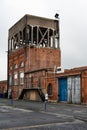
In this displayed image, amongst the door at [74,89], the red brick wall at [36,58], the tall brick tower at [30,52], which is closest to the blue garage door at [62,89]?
the door at [74,89]

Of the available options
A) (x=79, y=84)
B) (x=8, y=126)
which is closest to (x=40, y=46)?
(x=79, y=84)

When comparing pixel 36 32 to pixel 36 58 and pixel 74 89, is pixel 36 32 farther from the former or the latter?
pixel 74 89

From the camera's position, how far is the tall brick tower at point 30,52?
53312mm

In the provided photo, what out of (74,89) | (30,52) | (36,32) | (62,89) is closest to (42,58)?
(30,52)

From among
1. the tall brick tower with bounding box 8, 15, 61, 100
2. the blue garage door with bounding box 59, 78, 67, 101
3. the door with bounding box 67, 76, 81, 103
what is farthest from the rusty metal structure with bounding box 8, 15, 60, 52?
the door with bounding box 67, 76, 81, 103

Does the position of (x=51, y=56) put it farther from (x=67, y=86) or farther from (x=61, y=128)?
(x=61, y=128)

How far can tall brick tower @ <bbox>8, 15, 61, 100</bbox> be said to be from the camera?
53.3m

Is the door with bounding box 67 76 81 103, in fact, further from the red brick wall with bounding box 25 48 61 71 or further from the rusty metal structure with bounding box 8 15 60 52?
the rusty metal structure with bounding box 8 15 60 52

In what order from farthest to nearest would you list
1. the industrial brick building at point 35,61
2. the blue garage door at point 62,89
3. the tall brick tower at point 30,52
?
the tall brick tower at point 30,52, the industrial brick building at point 35,61, the blue garage door at point 62,89

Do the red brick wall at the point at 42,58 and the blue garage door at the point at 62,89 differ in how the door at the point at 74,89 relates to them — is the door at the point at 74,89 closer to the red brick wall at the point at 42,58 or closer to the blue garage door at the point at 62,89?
the blue garage door at the point at 62,89

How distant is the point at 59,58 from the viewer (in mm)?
56938

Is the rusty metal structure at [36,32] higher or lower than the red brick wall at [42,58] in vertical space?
higher

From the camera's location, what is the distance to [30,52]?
53.7 m

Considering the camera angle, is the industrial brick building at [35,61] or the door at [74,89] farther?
the industrial brick building at [35,61]
